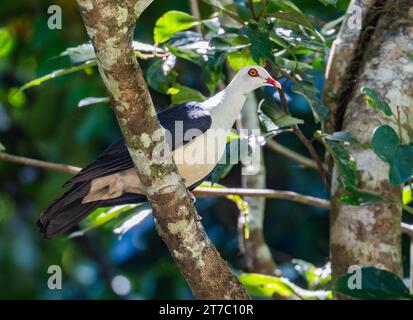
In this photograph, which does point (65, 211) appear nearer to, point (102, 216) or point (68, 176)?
point (102, 216)

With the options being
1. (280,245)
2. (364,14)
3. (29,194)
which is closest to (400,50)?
(364,14)

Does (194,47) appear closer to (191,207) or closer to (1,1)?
(191,207)

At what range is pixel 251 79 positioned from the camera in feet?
16.2

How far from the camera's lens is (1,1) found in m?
7.04

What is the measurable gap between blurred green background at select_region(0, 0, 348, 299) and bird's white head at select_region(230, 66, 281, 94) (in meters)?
1.75

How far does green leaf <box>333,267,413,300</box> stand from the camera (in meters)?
3.55

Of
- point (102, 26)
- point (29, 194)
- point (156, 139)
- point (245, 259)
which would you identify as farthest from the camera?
point (29, 194)

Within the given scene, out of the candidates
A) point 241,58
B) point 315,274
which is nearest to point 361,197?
point 315,274

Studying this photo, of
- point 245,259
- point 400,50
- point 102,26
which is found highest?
point 102,26

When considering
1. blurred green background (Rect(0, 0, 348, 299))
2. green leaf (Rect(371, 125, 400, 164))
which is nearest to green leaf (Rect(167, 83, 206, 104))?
blurred green background (Rect(0, 0, 348, 299))

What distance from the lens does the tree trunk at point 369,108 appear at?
4348mm

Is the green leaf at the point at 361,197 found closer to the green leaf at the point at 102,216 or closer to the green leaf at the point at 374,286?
the green leaf at the point at 374,286

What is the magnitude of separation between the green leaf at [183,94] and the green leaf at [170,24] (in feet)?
1.28

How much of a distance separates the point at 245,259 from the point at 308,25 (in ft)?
6.43
